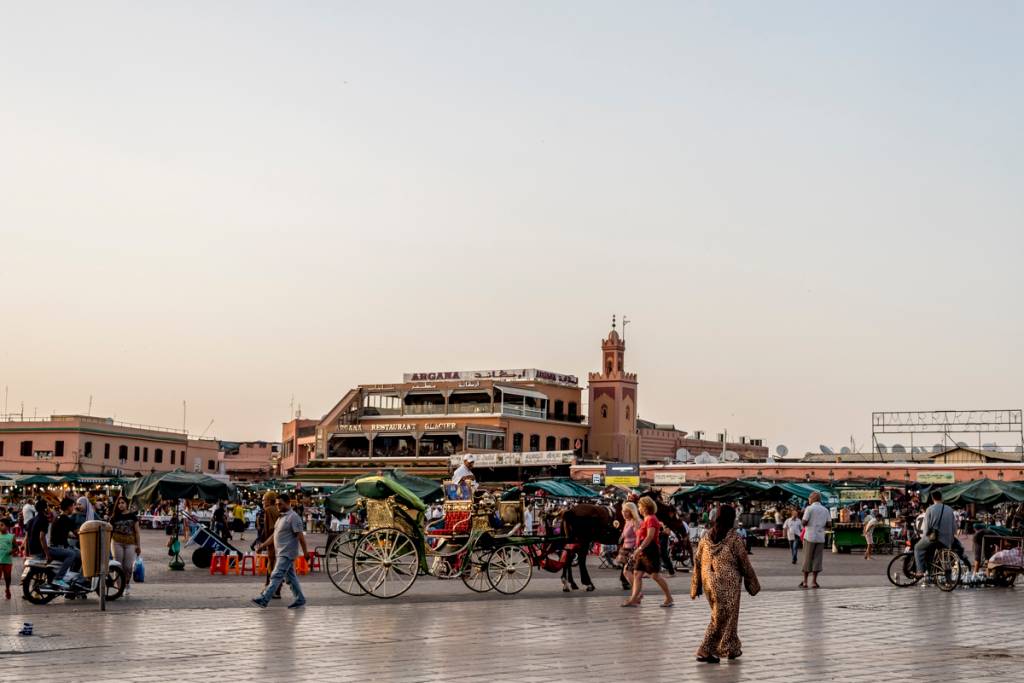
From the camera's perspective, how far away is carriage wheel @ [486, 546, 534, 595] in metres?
19.8

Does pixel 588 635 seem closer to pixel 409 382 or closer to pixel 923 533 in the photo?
pixel 923 533

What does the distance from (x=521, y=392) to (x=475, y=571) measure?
73166 mm

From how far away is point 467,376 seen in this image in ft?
314

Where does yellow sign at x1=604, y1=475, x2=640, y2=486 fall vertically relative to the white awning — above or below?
below

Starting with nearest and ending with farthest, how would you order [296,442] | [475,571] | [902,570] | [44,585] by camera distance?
[44,585] < [475,571] < [902,570] < [296,442]

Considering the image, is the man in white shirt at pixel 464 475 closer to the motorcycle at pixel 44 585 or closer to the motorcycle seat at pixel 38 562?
the motorcycle at pixel 44 585

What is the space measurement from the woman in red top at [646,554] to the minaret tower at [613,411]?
254ft

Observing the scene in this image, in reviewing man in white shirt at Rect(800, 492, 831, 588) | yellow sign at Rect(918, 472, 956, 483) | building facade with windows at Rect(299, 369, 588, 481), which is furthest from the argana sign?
man in white shirt at Rect(800, 492, 831, 588)

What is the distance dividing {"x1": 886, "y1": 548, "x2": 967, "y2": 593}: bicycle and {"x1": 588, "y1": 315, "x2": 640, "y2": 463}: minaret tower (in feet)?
238

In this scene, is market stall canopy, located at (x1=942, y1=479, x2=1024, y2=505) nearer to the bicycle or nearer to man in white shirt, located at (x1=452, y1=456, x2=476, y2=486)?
the bicycle

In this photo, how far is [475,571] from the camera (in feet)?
65.5

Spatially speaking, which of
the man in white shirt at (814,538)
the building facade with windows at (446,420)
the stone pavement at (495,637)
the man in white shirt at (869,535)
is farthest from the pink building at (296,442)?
the stone pavement at (495,637)

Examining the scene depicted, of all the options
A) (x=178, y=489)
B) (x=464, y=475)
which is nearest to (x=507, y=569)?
(x=464, y=475)

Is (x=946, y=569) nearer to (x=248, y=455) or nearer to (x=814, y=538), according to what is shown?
(x=814, y=538)
